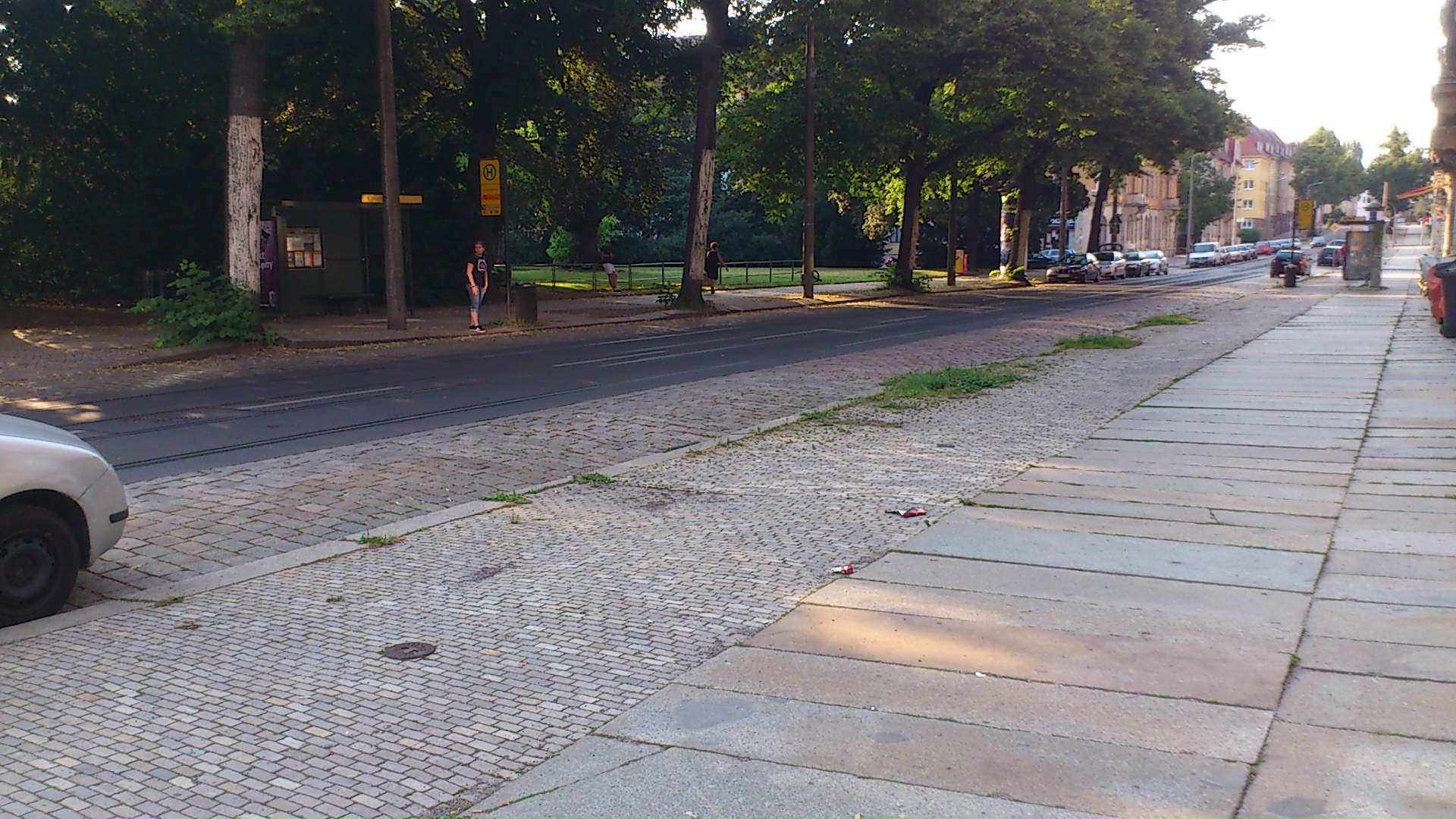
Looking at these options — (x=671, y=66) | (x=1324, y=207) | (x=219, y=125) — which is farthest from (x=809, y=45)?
(x=1324, y=207)

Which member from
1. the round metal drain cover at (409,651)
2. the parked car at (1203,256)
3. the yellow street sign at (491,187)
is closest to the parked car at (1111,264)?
the parked car at (1203,256)

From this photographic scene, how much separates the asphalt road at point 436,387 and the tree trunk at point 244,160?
10.8ft

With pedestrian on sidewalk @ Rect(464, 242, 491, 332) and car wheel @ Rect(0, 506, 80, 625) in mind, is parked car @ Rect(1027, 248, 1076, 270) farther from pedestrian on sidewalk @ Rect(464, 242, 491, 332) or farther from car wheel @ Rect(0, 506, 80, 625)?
car wheel @ Rect(0, 506, 80, 625)

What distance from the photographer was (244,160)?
20250mm

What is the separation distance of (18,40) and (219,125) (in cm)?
405

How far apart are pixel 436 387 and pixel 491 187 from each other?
38.0 ft

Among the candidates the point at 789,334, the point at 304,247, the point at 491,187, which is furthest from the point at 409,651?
the point at 304,247

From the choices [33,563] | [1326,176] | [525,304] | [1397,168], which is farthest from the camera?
[1326,176]

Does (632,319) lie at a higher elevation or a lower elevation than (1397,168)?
lower

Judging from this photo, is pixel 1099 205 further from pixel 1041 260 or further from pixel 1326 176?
pixel 1326 176

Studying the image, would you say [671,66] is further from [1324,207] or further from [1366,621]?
[1324,207]

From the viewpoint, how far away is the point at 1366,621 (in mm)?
5711

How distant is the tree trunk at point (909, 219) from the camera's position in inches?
1667

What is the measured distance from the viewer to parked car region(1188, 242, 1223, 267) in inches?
3258
